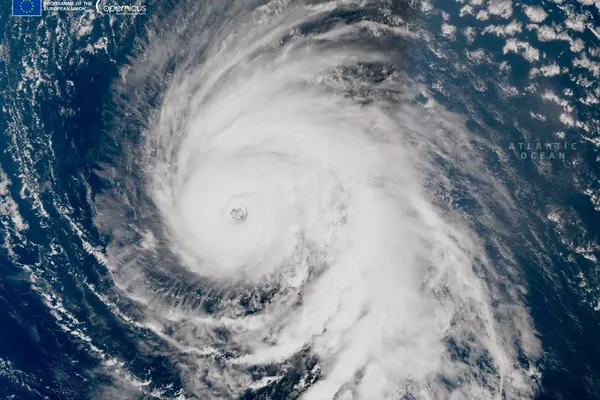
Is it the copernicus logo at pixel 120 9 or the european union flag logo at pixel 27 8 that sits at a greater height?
the copernicus logo at pixel 120 9

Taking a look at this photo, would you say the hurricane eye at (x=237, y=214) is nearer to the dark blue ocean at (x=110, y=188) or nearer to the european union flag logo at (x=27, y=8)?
the dark blue ocean at (x=110, y=188)

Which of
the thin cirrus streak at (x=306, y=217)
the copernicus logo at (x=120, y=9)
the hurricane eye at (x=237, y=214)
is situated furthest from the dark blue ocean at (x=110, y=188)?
the hurricane eye at (x=237, y=214)

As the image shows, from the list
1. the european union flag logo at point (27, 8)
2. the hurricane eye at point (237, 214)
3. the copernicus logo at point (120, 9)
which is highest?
the copernicus logo at point (120, 9)

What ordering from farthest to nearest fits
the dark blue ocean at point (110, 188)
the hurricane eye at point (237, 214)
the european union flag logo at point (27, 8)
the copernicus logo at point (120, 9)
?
the hurricane eye at point (237, 214)
the european union flag logo at point (27, 8)
the copernicus logo at point (120, 9)
the dark blue ocean at point (110, 188)

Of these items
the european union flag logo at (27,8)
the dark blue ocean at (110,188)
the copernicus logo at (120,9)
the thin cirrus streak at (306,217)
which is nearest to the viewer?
the dark blue ocean at (110,188)

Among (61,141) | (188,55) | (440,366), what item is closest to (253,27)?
(188,55)

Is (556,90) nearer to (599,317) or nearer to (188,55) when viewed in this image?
(599,317)

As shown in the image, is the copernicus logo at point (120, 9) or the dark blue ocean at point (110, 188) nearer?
the dark blue ocean at point (110, 188)
